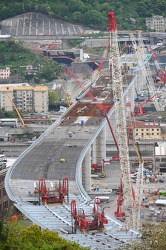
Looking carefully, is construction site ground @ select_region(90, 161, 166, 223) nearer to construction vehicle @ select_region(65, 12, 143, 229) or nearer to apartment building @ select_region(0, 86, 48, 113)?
construction vehicle @ select_region(65, 12, 143, 229)

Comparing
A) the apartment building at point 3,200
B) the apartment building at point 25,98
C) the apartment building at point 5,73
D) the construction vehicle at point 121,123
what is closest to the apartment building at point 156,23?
the apartment building at point 5,73

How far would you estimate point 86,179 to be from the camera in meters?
54.0

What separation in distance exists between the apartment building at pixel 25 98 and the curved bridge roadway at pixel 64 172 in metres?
9.54

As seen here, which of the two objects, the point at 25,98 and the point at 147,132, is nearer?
the point at 147,132

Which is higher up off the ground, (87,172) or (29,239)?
(29,239)

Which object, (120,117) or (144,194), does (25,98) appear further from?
(120,117)

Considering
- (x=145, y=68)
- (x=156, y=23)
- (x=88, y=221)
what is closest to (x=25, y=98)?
(x=145, y=68)

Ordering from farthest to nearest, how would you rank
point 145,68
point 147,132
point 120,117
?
1. point 145,68
2. point 147,132
3. point 120,117

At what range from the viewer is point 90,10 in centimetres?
11075

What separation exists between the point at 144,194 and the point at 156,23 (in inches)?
2401

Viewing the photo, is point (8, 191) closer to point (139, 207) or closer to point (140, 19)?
point (139, 207)

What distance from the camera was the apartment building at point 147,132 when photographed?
66.7 meters

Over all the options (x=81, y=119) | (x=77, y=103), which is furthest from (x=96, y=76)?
(x=81, y=119)

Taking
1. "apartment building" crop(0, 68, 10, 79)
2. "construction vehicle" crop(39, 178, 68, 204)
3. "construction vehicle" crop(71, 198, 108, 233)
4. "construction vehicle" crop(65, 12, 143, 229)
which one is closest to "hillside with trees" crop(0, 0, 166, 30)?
"apartment building" crop(0, 68, 10, 79)
